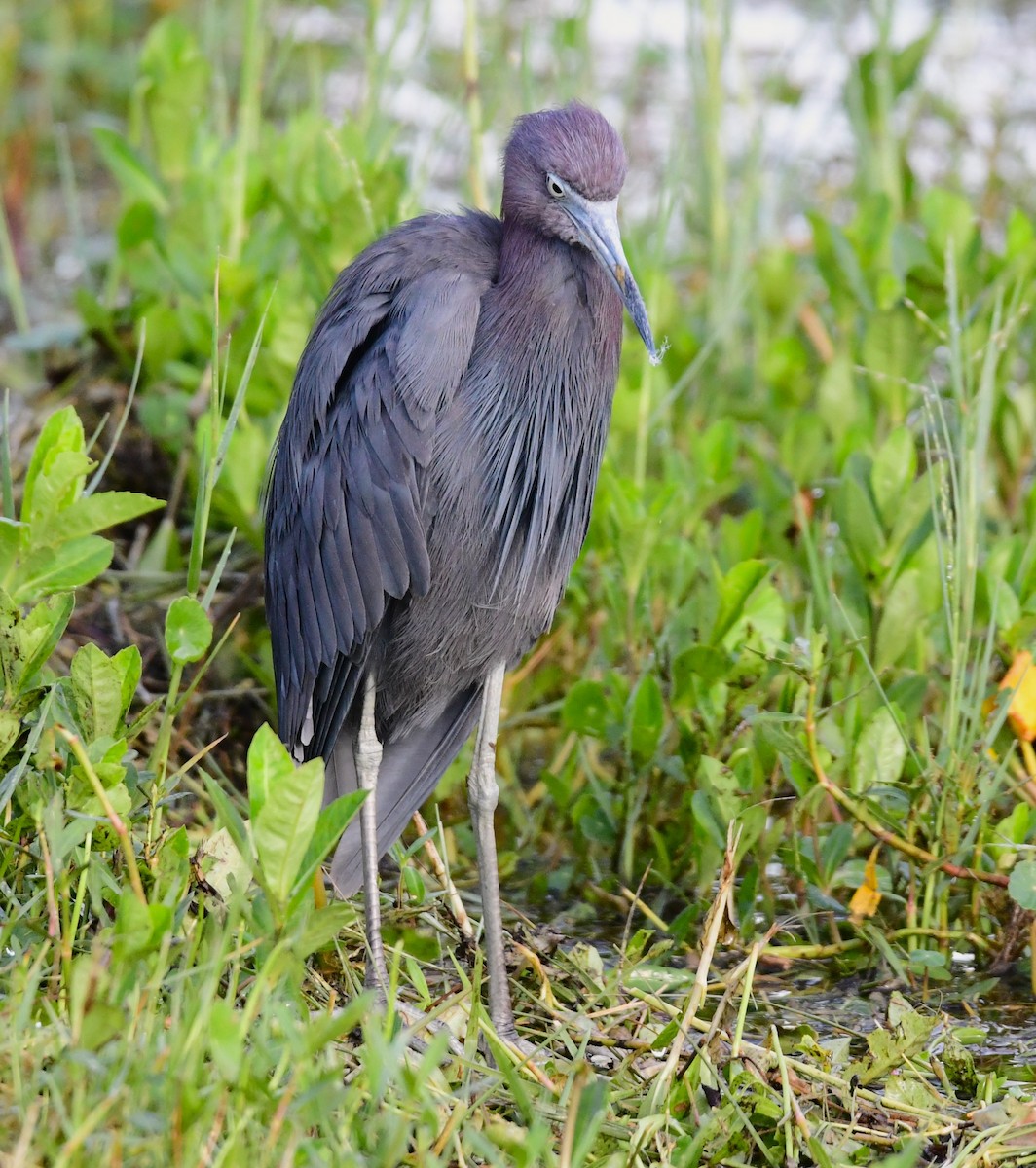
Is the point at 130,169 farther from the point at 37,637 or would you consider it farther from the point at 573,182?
the point at 37,637

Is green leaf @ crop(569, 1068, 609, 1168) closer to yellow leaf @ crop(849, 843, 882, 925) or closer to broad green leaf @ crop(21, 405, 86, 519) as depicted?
yellow leaf @ crop(849, 843, 882, 925)

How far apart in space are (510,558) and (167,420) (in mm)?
1457

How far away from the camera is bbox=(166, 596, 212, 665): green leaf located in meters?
2.55

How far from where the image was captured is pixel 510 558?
309 centimetres

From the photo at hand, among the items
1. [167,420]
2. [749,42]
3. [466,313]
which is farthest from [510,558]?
[749,42]

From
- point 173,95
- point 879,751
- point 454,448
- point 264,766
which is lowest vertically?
point 879,751

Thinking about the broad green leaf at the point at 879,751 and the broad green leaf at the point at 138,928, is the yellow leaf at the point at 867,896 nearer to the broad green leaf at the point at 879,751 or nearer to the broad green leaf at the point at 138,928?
the broad green leaf at the point at 879,751

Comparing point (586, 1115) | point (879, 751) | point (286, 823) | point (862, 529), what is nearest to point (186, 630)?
point (286, 823)

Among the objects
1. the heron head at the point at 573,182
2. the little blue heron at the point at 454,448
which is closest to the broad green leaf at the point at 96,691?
the little blue heron at the point at 454,448

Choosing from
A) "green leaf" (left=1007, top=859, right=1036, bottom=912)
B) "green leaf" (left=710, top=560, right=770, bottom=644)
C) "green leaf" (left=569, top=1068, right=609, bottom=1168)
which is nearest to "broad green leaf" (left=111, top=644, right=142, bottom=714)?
"green leaf" (left=569, top=1068, right=609, bottom=1168)

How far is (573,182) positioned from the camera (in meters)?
2.96

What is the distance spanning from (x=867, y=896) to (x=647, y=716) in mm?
573

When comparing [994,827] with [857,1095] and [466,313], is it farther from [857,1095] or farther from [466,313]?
[466,313]

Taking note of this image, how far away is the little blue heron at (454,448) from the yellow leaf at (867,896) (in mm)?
681
